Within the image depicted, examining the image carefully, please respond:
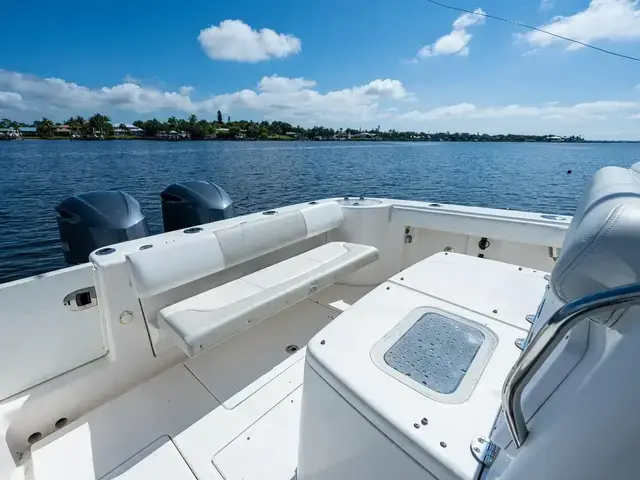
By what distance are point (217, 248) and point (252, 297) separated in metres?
→ 0.34

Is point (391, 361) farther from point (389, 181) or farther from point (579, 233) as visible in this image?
point (389, 181)

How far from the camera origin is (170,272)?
4.98ft

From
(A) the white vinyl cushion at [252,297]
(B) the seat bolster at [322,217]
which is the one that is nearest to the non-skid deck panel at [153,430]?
(A) the white vinyl cushion at [252,297]

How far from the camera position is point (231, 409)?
4.90 feet

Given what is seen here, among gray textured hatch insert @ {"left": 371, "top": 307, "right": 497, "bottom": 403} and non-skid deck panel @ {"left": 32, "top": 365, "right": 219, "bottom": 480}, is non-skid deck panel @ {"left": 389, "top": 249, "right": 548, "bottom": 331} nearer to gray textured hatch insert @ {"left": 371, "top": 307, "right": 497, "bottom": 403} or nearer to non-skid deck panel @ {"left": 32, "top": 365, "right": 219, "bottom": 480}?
gray textured hatch insert @ {"left": 371, "top": 307, "right": 497, "bottom": 403}

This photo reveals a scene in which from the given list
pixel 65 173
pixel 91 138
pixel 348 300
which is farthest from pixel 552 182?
pixel 91 138

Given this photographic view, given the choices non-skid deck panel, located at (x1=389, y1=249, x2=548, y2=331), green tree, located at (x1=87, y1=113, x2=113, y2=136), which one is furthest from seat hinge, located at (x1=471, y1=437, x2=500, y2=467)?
green tree, located at (x1=87, y1=113, x2=113, y2=136)

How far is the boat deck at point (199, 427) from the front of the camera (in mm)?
1228

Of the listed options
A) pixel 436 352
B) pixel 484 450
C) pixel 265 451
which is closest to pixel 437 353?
pixel 436 352

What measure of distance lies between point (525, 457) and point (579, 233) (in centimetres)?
37

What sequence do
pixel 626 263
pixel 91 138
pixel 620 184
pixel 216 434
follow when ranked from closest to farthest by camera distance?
pixel 626 263 → pixel 620 184 → pixel 216 434 → pixel 91 138

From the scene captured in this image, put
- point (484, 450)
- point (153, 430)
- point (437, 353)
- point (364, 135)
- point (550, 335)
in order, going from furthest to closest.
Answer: point (364, 135)
point (153, 430)
point (437, 353)
point (484, 450)
point (550, 335)

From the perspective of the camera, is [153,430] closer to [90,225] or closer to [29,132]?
[90,225]

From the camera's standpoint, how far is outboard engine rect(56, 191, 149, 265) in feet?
6.26
